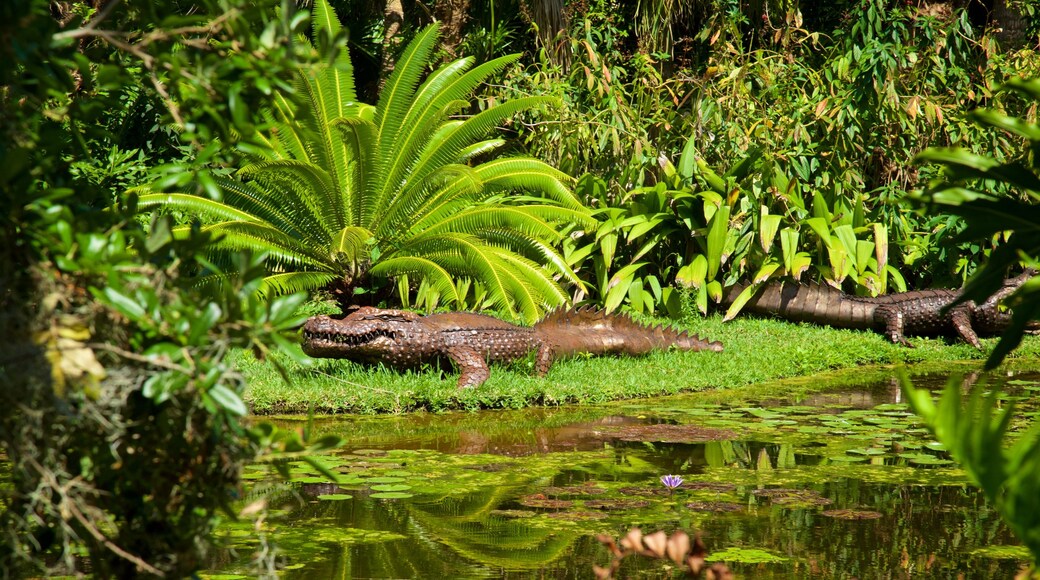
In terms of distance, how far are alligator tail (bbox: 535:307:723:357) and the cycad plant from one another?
0.40m

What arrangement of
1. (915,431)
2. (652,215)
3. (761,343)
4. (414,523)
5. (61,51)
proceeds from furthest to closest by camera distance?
(652,215) < (761,343) < (915,431) < (414,523) < (61,51)

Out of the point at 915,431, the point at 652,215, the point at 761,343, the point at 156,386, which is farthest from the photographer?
the point at 652,215

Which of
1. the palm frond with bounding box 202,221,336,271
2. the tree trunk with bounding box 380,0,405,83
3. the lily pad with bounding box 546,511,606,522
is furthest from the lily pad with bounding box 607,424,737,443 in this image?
the tree trunk with bounding box 380,0,405,83

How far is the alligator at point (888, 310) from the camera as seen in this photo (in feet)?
29.3

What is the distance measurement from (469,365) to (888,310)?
4.25 meters

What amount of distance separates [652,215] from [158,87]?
8.13m

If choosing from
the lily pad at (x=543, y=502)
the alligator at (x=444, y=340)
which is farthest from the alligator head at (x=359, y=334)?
the lily pad at (x=543, y=502)

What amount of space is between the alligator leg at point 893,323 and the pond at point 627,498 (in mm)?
2730

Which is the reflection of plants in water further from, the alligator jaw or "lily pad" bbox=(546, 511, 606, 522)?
the alligator jaw

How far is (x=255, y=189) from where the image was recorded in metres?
8.44

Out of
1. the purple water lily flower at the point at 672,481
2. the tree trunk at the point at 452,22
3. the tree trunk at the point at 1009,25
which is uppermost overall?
the tree trunk at the point at 1009,25

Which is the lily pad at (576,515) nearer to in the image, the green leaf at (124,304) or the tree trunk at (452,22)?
the green leaf at (124,304)

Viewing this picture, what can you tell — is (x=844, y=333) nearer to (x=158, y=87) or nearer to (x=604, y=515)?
(x=604, y=515)

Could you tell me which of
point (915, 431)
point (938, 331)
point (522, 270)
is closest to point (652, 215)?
point (522, 270)
